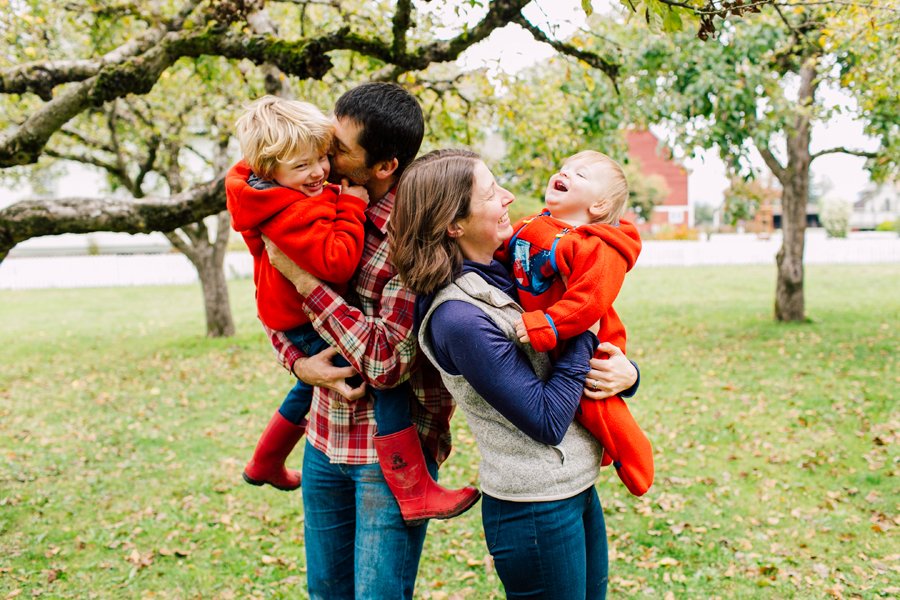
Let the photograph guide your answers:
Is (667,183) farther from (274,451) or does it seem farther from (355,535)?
(355,535)

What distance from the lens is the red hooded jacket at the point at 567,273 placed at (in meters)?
1.82

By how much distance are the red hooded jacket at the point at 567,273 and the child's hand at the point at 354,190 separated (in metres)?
0.41

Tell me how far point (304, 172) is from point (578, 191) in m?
0.77

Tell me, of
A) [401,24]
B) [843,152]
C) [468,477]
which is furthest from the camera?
[843,152]

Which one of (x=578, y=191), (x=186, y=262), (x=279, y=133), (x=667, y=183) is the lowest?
(x=186, y=262)

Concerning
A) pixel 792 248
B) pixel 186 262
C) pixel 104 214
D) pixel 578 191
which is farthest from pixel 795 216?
pixel 186 262

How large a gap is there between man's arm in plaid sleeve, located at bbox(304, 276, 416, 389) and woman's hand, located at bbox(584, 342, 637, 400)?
1.56 ft

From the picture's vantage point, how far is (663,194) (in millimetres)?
40688

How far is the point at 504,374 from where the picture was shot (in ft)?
5.85

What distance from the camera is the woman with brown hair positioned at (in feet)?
5.93

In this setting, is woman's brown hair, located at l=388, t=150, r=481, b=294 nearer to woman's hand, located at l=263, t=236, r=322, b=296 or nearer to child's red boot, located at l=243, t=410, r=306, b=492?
woman's hand, located at l=263, t=236, r=322, b=296

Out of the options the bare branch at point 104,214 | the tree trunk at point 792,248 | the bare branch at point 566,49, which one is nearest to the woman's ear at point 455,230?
the bare branch at point 104,214

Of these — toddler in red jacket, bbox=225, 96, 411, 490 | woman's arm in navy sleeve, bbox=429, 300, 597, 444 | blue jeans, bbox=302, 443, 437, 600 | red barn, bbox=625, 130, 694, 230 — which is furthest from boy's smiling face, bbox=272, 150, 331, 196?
red barn, bbox=625, 130, 694, 230

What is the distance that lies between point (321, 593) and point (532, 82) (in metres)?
8.87
